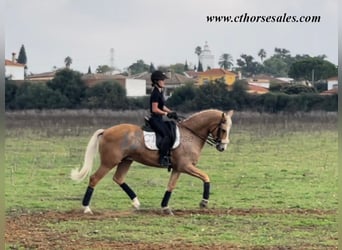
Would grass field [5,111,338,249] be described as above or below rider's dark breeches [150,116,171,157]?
→ below

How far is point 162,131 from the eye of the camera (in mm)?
9094

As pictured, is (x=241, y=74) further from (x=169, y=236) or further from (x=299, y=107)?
(x=169, y=236)

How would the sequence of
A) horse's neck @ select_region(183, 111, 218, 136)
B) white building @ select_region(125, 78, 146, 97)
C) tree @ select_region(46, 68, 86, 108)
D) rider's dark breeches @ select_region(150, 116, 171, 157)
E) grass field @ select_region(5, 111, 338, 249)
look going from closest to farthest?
grass field @ select_region(5, 111, 338, 249)
rider's dark breeches @ select_region(150, 116, 171, 157)
horse's neck @ select_region(183, 111, 218, 136)
white building @ select_region(125, 78, 146, 97)
tree @ select_region(46, 68, 86, 108)


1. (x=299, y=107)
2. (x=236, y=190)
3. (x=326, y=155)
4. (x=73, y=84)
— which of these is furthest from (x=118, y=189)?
(x=73, y=84)

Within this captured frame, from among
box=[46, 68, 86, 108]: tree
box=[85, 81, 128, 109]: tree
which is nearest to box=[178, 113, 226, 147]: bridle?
box=[85, 81, 128, 109]: tree

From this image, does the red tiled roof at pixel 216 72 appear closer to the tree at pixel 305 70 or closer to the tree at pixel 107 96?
the tree at pixel 107 96

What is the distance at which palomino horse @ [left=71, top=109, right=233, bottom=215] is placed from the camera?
9.17m

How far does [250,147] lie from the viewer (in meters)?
19.8

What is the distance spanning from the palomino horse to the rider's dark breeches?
0.42 feet

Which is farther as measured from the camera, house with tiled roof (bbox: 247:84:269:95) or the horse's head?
house with tiled roof (bbox: 247:84:269:95)

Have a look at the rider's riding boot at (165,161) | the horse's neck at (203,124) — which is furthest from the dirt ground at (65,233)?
the horse's neck at (203,124)

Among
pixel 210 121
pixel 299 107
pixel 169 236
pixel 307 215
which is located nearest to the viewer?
pixel 169 236

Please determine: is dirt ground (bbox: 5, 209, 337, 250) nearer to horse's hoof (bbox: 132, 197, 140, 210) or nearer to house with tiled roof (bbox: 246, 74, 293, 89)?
horse's hoof (bbox: 132, 197, 140, 210)

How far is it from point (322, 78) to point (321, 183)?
29.8ft
